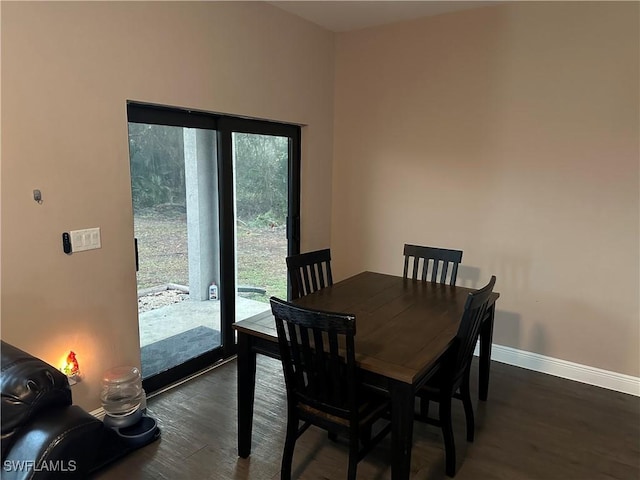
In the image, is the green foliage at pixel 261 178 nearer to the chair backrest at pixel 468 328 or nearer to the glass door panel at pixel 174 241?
Answer: the glass door panel at pixel 174 241

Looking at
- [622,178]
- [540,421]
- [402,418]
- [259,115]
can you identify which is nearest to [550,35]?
[622,178]

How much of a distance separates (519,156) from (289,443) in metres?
2.68

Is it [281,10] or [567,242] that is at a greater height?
[281,10]

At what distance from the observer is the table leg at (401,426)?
1.80 meters

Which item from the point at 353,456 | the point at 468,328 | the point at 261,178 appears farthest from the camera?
the point at 261,178

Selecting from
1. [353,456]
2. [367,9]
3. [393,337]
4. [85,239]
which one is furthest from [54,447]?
[367,9]

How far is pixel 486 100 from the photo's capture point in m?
3.48

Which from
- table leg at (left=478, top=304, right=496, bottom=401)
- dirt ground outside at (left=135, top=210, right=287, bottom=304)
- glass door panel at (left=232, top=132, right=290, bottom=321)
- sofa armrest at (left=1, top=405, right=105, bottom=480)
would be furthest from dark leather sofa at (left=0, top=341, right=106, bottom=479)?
table leg at (left=478, top=304, right=496, bottom=401)

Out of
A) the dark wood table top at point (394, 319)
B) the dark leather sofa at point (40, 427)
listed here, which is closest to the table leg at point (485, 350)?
the dark wood table top at point (394, 319)

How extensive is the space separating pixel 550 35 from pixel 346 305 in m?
2.47

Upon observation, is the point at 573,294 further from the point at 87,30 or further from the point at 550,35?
the point at 87,30

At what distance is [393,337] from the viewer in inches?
82.9

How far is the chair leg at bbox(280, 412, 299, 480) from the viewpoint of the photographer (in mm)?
2108

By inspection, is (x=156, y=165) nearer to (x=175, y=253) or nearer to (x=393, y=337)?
(x=175, y=253)
